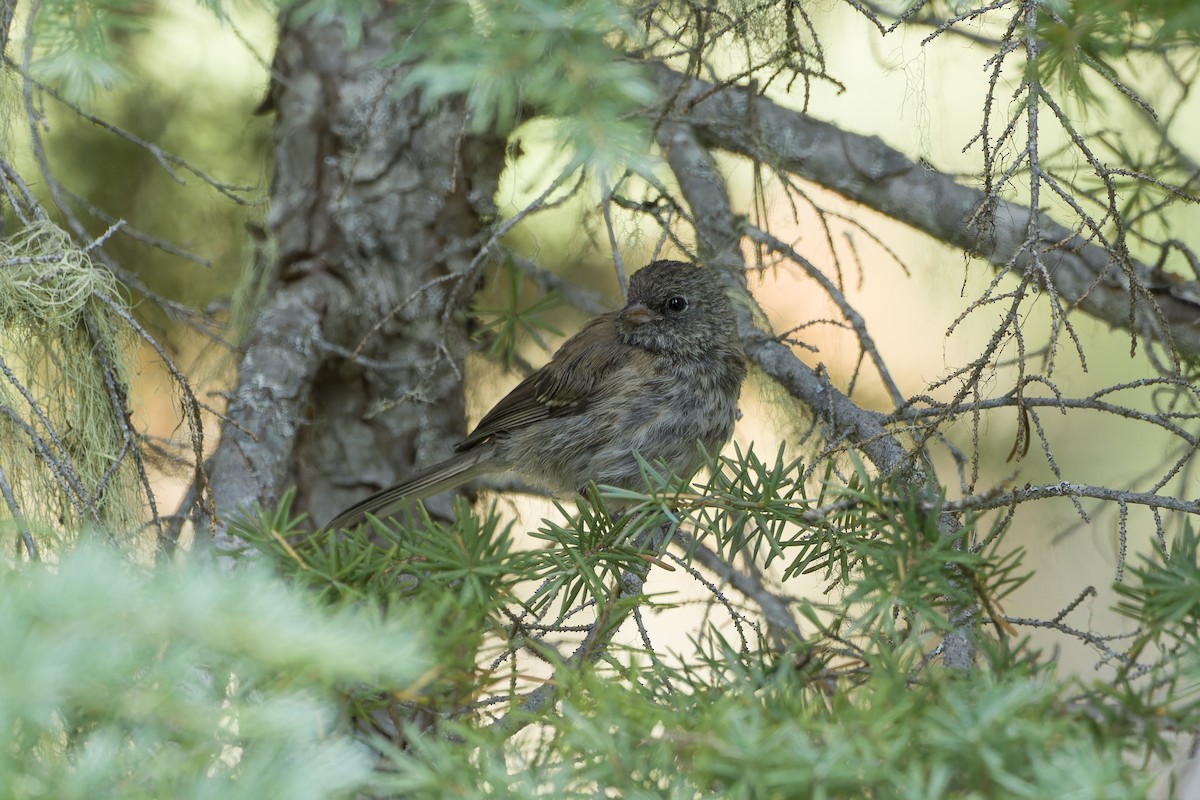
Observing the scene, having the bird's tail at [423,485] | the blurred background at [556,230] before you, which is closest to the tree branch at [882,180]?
the blurred background at [556,230]

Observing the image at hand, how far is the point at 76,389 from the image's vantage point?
1777 mm

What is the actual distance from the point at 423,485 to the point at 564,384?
0.55m

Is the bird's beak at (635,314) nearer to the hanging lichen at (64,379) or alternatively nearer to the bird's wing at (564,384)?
the bird's wing at (564,384)

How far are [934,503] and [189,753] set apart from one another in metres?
0.86

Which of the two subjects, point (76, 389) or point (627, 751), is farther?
point (76, 389)

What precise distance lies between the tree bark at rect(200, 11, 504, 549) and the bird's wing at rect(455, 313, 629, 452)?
0.20 m

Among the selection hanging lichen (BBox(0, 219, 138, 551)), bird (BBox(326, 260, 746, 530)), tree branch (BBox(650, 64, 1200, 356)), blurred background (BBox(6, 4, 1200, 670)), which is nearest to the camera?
hanging lichen (BBox(0, 219, 138, 551))

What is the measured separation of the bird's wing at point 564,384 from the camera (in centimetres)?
303

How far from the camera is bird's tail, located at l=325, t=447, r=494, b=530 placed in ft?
8.64

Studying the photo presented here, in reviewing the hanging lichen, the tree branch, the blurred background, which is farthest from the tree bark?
the hanging lichen

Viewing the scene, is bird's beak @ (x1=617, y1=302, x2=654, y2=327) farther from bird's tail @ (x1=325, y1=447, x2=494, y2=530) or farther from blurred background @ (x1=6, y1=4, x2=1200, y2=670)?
bird's tail @ (x1=325, y1=447, x2=494, y2=530)

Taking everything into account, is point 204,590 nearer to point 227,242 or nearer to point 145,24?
point 145,24

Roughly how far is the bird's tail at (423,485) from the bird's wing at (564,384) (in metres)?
0.10

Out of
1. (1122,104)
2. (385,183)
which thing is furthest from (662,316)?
(1122,104)
